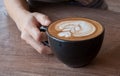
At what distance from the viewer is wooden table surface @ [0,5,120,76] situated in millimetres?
544

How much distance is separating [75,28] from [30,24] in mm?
183

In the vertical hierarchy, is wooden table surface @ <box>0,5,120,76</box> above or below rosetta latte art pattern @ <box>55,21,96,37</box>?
below

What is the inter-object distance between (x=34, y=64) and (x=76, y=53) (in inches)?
5.2

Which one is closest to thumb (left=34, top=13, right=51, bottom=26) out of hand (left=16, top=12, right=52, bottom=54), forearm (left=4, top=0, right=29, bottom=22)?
hand (left=16, top=12, right=52, bottom=54)

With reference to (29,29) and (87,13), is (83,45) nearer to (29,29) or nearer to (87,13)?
(29,29)

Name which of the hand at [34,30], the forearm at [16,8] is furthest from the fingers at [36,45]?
the forearm at [16,8]

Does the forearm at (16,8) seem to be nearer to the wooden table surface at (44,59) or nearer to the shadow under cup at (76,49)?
the wooden table surface at (44,59)

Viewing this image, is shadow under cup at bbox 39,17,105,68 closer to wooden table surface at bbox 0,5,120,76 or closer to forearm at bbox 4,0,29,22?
wooden table surface at bbox 0,5,120,76

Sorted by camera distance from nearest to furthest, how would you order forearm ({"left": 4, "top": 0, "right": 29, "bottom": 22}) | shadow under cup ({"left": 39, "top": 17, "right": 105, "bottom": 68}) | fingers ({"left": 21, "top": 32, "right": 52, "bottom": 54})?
shadow under cup ({"left": 39, "top": 17, "right": 105, "bottom": 68})
fingers ({"left": 21, "top": 32, "right": 52, "bottom": 54})
forearm ({"left": 4, "top": 0, "right": 29, "bottom": 22})

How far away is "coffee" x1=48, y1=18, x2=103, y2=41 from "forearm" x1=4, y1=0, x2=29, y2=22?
24cm

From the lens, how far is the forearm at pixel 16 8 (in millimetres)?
780

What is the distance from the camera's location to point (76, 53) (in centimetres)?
50

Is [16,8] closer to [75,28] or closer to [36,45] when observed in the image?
[36,45]

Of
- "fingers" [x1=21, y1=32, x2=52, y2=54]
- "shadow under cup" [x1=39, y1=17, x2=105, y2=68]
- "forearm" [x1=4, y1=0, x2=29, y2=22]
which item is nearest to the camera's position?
"shadow under cup" [x1=39, y1=17, x2=105, y2=68]
